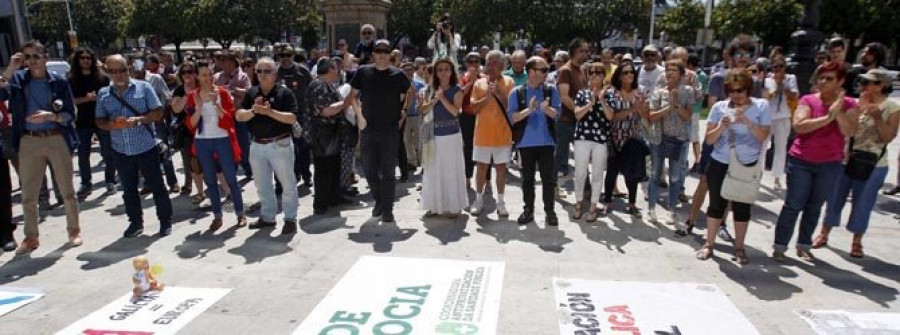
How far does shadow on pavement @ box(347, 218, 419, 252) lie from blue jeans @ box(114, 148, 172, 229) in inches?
76.4

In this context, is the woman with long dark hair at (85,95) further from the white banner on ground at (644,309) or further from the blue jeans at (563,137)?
the white banner on ground at (644,309)

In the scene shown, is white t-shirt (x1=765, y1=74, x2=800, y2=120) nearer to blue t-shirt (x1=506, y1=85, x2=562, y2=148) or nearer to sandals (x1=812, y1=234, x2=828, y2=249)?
sandals (x1=812, y1=234, x2=828, y2=249)

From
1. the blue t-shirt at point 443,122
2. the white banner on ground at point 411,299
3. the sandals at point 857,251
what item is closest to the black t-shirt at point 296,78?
the blue t-shirt at point 443,122

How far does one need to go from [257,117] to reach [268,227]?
1.25 metres

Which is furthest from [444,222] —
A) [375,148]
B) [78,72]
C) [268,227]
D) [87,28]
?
[87,28]

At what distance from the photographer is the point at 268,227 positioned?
6.35m

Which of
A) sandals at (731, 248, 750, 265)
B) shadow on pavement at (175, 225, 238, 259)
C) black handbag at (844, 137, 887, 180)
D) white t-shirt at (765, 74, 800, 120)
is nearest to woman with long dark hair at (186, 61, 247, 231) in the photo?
shadow on pavement at (175, 225, 238, 259)

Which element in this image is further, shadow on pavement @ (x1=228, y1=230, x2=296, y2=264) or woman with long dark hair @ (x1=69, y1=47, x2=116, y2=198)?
woman with long dark hair @ (x1=69, y1=47, x2=116, y2=198)

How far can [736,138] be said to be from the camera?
4.93 meters

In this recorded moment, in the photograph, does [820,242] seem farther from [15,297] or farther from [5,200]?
[5,200]

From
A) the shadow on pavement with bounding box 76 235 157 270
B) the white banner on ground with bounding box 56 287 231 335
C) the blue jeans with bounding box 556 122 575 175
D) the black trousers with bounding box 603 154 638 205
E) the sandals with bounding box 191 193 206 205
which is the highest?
the blue jeans with bounding box 556 122 575 175

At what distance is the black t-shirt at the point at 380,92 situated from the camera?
6.12m

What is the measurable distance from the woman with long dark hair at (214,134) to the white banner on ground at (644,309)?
3.63m

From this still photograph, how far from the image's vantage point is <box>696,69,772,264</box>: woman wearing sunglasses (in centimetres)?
482
